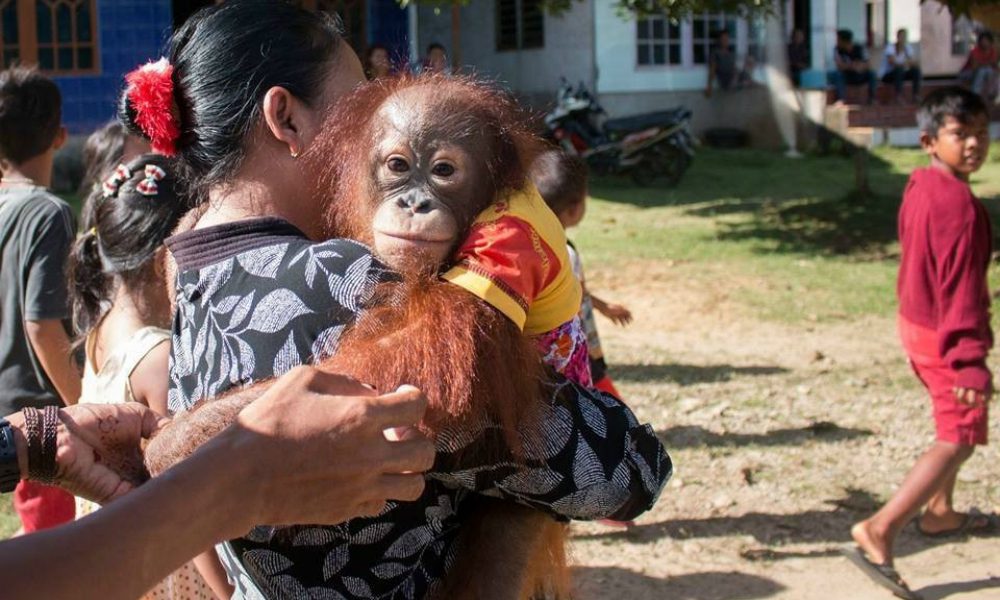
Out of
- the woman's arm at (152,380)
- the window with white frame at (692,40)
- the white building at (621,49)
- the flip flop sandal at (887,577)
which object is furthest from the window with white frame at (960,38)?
the woman's arm at (152,380)

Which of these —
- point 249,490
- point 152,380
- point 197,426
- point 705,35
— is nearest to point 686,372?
point 152,380

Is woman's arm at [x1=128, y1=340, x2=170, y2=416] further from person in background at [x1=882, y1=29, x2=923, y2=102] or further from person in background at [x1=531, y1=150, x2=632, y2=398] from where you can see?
person in background at [x1=882, y1=29, x2=923, y2=102]

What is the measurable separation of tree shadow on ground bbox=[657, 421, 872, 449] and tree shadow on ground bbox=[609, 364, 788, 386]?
909 millimetres

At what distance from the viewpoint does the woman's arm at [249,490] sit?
46.4 inches

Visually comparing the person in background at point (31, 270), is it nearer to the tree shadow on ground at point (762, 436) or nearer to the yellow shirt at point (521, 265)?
the yellow shirt at point (521, 265)

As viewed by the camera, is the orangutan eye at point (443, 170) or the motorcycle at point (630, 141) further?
the motorcycle at point (630, 141)

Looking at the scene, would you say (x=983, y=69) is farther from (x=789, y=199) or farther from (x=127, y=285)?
(x=127, y=285)

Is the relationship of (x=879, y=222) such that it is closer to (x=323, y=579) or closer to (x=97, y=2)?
(x=97, y=2)

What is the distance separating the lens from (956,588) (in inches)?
167

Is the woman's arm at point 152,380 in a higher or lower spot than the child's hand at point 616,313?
higher

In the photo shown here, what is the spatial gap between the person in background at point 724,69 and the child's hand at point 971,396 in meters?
16.4

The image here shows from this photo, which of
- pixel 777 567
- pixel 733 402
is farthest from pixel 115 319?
pixel 733 402

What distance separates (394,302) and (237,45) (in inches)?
21.3

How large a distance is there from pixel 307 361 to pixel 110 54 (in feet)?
Answer: 49.4
